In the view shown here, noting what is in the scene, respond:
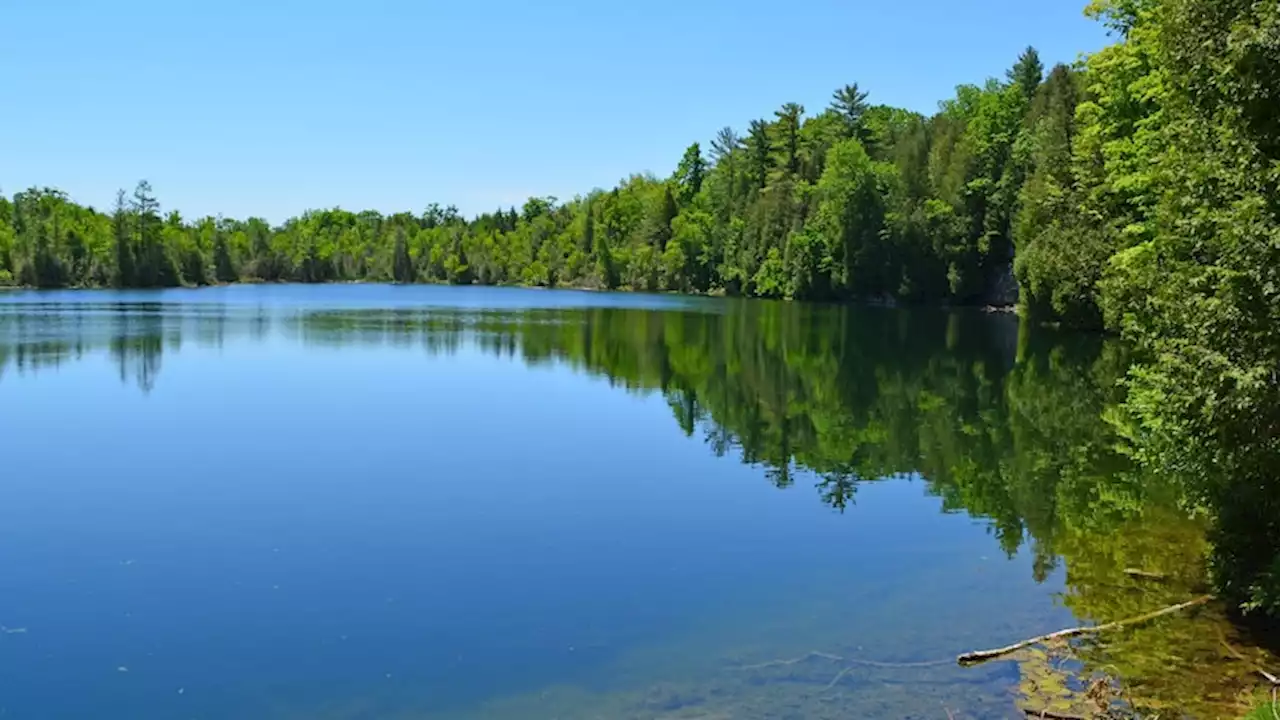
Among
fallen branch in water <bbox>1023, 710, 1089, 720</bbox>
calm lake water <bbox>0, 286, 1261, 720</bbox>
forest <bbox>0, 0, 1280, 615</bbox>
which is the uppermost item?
forest <bbox>0, 0, 1280, 615</bbox>

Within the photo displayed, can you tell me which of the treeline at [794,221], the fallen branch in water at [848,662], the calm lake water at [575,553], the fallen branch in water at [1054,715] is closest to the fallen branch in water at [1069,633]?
the calm lake water at [575,553]

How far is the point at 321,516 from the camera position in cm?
1662

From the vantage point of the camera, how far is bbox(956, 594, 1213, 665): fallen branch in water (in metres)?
10.4

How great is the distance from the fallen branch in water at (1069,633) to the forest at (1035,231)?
0.54 m

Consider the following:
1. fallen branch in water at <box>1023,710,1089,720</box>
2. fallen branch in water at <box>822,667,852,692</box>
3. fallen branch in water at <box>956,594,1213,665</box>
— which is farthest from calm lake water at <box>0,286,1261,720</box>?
fallen branch in water at <box>1023,710,1089,720</box>

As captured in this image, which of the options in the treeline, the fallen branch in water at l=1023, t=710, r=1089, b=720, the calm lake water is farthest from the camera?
the treeline

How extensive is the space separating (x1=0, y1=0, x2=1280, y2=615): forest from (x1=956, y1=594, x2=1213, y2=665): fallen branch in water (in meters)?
0.54

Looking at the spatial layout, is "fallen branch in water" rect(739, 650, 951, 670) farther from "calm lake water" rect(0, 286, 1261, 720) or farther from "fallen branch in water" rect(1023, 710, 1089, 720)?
"fallen branch in water" rect(1023, 710, 1089, 720)

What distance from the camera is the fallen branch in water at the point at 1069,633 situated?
1045 cm

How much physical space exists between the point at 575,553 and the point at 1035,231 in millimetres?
53303

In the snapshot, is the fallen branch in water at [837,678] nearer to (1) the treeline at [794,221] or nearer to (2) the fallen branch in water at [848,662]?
(2) the fallen branch in water at [848,662]

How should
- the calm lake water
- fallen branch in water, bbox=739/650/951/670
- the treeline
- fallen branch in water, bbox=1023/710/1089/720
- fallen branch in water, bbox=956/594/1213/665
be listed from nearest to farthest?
fallen branch in water, bbox=1023/710/1089/720 → the calm lake water → fallen branch in water, bbox=956/594/1213/665 → fallen branch in water, bbox=739/650/951/670 → the treeline

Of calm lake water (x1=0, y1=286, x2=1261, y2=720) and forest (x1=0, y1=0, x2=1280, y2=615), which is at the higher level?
forest (x1=0, y1=0, x2=1280, y2=615)

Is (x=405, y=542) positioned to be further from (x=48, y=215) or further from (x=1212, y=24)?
(x=48, y=215)
